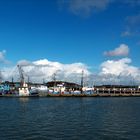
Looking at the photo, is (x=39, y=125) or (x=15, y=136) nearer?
(x=15, y=136)

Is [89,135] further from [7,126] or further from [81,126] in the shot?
[7,126]

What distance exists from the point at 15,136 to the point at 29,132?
3880 millimetres

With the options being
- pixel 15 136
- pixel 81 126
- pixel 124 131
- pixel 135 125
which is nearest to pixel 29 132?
pixel 15 136

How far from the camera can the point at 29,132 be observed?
4994 centimetres

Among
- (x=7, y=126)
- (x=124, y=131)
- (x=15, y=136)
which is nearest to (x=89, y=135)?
(x=124, y=131)

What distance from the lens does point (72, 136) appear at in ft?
154

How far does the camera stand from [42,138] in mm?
45156

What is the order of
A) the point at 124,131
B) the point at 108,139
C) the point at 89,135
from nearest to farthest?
1. the point at 108,139
2. the point at 89,135
3. the point at 124,131

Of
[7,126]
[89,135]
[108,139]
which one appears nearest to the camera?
[108,139]

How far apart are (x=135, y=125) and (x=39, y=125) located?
17.6 meters

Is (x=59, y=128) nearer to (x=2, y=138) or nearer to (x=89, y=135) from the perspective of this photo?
(x=89, y=135)

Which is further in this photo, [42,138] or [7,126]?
[7,126]

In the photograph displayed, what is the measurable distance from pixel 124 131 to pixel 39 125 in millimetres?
15995

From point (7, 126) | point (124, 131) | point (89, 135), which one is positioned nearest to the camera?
point (89, 135)
